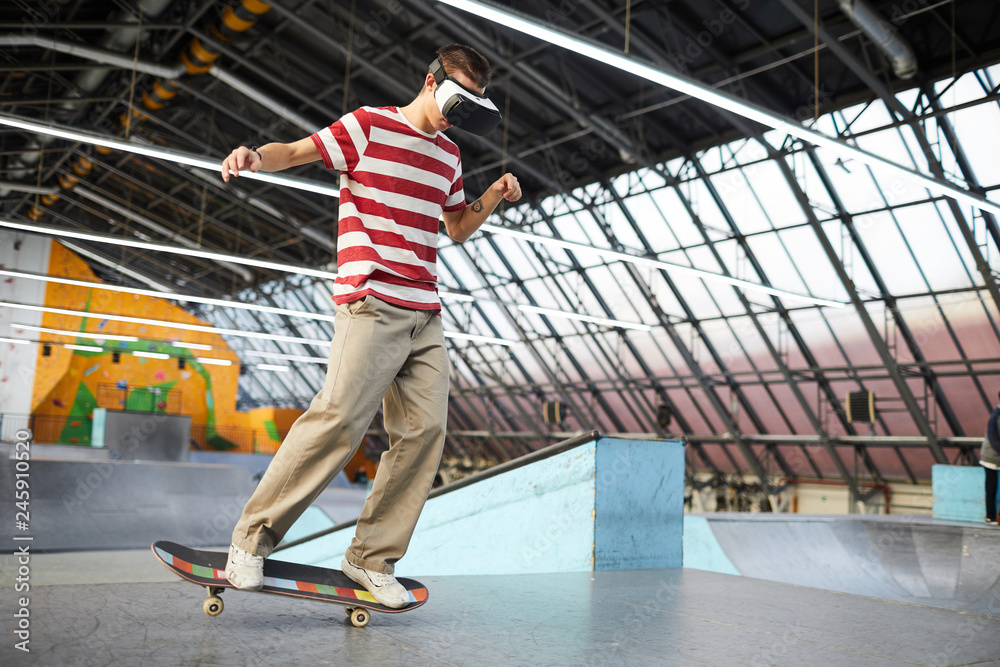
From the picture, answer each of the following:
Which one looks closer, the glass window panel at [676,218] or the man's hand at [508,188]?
the man's hand at [508,188]

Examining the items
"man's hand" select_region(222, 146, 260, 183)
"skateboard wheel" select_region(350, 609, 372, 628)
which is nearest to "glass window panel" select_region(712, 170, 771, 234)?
"man's hand" select_region(222, 146, 260, 183)

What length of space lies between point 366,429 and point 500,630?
2.03ft

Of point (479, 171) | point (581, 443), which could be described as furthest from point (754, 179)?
point (581, 443)

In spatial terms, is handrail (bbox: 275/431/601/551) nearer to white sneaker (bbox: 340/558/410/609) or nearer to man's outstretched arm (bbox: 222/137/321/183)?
white sneaker (bbox: 340/558/410/609)

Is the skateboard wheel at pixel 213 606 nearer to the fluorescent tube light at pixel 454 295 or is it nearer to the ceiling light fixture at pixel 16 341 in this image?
the fluorescent tube light at pixel 454 295

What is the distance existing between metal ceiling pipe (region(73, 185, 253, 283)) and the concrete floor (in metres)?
18.9

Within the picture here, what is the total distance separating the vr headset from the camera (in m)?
1.96

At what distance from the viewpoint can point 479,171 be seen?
15.9 metres

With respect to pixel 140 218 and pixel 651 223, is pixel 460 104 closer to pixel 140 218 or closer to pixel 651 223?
pixel 651 223

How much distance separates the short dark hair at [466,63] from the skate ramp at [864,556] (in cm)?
415

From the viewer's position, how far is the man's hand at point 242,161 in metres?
1.83

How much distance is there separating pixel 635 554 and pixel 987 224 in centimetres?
1038

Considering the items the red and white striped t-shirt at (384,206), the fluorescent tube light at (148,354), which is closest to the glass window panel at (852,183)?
the red and white striped t-shirt at (384,206)

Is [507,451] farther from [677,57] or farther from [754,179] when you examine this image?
[677,57]
